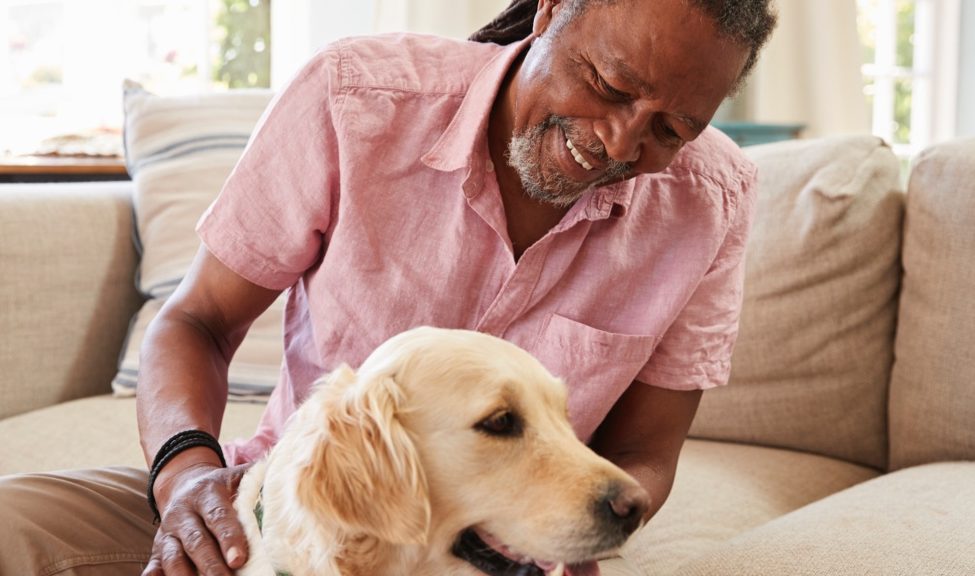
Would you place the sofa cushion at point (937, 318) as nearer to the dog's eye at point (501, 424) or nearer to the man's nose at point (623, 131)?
the man's nose at point (623, 131)

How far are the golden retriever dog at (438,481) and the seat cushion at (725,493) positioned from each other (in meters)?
0.50

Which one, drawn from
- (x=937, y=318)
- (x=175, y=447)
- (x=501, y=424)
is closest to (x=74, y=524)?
(x=175, y=447)

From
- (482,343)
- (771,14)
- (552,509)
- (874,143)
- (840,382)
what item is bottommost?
(840,382)

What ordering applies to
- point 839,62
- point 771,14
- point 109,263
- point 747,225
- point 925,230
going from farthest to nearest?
point 839,62
point 109,263
point 925,230
point 747,225
point 771,14

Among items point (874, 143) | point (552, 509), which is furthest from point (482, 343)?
point (874, 143)

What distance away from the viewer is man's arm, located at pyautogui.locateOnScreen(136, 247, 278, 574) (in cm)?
120

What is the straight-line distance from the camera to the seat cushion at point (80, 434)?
77.4 inches

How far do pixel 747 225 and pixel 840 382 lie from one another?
0.62 meters

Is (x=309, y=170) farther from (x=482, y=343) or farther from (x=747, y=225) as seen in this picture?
(x=747, y=225)

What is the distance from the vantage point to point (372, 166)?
1.46 metres

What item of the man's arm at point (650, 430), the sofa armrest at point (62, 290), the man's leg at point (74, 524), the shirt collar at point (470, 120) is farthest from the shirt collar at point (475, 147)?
the sofa armrest at point (62, 290)

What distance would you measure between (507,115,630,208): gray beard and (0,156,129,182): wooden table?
178 cm

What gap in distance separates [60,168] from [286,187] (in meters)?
1.60

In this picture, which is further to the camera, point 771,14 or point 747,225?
point 747,225
